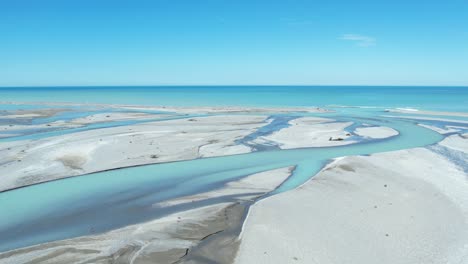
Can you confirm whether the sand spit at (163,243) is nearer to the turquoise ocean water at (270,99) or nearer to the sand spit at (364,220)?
the sand spit at (364,220)

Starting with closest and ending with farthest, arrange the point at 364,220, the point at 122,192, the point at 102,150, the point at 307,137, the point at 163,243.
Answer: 1. the point at 163,243
2. the point at 364,220
3. the point at 122,192
4. the point at 102,150
5. the point at 307,137

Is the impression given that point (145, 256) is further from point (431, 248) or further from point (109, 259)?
point (431, 248)

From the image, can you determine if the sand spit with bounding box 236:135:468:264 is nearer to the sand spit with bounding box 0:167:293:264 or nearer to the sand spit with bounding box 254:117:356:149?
the sand spit with bounding box 0:167:293:264

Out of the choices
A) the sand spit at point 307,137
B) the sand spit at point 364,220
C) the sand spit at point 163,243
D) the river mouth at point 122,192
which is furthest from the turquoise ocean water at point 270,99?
the sand spit at point 163,243

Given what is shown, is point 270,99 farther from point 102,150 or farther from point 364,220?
point 364,220

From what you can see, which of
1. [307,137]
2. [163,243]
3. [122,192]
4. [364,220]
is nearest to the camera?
[163,243]

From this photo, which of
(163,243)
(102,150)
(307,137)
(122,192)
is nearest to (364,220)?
(163,243)

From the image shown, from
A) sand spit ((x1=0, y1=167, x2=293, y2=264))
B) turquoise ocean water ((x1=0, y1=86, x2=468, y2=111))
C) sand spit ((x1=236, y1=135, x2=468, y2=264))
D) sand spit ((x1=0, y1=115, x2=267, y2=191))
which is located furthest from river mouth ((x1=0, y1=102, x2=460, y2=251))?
turquoise ocean water ((x1=0, y1=86, x2=468, y2=111))
